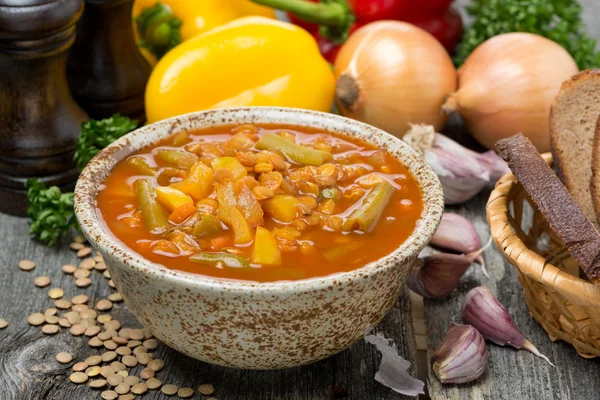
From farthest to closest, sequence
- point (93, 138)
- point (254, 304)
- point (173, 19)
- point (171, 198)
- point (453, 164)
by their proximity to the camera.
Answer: point (173, 19), point (453, 164), point (93, 138), point (171, 198), point (254, 304)

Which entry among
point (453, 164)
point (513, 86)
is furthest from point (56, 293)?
point (513, 86)

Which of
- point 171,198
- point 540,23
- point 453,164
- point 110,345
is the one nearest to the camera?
point 171,198

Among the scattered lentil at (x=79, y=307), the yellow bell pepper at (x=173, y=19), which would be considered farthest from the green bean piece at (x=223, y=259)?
the yellow bell pepper at (x=173, y=19)

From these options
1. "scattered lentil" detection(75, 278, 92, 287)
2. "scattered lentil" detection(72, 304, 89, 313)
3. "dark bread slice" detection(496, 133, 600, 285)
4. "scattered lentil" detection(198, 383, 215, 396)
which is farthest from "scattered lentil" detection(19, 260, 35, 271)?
"dark bread slice" detection(496, 133, 600, 285)

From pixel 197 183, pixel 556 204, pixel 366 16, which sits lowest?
pixel 366 16

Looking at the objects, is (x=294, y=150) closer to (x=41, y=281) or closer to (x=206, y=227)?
(x=206, y=227)

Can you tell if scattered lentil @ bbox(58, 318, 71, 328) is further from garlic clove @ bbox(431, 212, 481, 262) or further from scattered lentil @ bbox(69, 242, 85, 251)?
garlic clove @ bbox(431, 212, 481, 262)

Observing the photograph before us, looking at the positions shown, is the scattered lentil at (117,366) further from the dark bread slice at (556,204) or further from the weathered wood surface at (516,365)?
the dark bread slice at (556,204)
